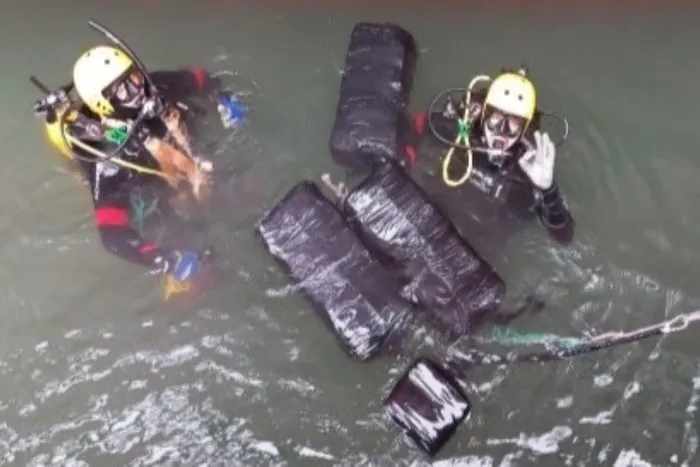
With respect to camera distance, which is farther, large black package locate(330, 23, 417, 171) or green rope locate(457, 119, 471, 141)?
large black package locate(330, 23, 417, 171)

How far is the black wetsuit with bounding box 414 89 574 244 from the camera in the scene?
14.4 ft

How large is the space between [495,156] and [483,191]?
28cm

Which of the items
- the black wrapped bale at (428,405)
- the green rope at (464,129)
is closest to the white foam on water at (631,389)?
the black wrapped bale at (428,405)

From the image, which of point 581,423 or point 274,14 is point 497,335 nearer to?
point 581,423

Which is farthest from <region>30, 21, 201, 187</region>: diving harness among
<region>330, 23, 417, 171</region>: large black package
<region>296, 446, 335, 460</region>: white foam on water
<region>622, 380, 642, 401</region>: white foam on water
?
<region>622, 380, 642, 401</region>: white foam on water

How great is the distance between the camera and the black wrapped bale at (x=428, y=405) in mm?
4121

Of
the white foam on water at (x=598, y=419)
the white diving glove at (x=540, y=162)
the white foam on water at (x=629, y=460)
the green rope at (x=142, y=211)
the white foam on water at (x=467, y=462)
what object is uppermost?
the green rope at (x=142, y=211)

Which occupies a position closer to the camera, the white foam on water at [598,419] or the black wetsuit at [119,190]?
the white foam on water at [598,419]

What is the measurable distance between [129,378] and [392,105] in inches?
73.8

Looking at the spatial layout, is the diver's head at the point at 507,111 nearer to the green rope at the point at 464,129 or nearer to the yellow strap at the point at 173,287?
the green rope at the point at 464,129

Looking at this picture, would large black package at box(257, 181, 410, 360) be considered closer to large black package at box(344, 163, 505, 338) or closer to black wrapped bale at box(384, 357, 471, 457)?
large black package at box(344, 163, 505, 338)

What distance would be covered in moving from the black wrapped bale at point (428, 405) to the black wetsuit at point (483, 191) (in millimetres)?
853

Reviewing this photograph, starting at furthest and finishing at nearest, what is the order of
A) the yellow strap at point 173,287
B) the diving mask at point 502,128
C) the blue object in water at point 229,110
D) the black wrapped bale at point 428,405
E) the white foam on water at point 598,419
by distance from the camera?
the blue object in water at point 229,110 < the yellow strap at point 173,287 < the white foam on water at point 598,419 < the diving mask at point 502,128 < the black wrapped bale at point 428,405

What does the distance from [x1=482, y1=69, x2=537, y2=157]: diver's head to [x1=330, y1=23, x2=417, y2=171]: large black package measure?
51 centimetres
